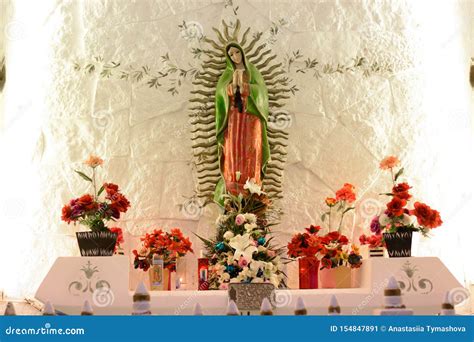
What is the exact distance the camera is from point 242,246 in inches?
256

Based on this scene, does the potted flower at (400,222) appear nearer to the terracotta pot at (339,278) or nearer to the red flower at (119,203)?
the terracotta pot at (339,278)

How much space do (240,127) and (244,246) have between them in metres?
1.32

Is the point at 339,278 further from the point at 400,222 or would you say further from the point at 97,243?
the point at 97,243

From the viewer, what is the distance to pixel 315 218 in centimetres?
800

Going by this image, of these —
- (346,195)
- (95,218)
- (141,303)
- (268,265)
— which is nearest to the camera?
(141,303)

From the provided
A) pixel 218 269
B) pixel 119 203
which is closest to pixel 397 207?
pixel 218 269

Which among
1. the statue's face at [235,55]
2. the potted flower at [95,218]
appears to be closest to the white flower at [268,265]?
the potted flower at [95,218]

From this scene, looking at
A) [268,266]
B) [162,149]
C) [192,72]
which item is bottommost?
[268,266]

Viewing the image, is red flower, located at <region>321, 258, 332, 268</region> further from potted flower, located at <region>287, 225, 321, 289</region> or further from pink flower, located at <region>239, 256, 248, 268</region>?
pink flower, located at <region>239, 256, 248, 268</region>

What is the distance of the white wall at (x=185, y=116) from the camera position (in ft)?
26.4

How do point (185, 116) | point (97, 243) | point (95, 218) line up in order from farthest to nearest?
point (185, 116) < point (95, 218) < point (97, 243)
